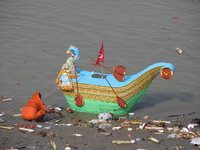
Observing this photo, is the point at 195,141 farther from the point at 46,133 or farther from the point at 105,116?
the point at 46,133

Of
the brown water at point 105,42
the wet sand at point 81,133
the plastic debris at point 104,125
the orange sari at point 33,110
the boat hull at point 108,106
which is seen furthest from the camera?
the brown water at point 105,42

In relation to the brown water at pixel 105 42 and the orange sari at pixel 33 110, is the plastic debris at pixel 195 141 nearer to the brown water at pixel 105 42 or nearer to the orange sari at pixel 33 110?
the brown water at pixel 105 42

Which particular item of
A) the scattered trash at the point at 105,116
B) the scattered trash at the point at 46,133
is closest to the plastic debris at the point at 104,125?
the scattered trash at the point at 105,116

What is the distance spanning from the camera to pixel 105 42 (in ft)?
51.3

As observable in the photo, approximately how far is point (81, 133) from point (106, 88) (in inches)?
63.1

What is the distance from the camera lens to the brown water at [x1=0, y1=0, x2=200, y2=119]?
12.1 m

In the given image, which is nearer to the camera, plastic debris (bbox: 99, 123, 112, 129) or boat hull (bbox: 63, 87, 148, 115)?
plastic debris (bbox: 99, 123, 112, 129)

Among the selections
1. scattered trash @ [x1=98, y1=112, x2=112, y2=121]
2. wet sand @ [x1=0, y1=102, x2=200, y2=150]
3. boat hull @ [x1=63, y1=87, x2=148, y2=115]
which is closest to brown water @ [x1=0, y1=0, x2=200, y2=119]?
boat hull @ [x1=63, y1=87, x2=148, y2=115]

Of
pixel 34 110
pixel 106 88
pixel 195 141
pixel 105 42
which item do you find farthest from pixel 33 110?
pixel 105 42

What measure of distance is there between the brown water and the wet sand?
1333mm

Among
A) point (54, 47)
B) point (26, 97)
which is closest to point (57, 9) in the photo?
point (54, 47)

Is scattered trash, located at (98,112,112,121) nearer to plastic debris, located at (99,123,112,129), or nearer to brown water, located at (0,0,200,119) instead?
plastic debris, located at (99,123,112,129)

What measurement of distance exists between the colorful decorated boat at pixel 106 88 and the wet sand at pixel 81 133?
33 centimetres

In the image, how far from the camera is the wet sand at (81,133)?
26.2ft
